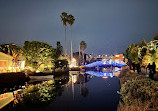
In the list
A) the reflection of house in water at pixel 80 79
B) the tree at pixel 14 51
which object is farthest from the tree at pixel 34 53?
the reflection of house in water at pixel 80 79

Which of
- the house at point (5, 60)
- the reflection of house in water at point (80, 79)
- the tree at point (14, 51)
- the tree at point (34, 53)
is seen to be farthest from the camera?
the tree at point (34, 53)

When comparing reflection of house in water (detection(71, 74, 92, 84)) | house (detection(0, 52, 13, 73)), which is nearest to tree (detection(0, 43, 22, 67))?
house (detection(0, 52, 13, 73))

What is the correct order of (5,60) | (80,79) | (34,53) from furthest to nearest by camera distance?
(34,53) → (80,79) → (5,60)

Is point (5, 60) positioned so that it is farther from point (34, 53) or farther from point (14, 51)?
point (34, 53)

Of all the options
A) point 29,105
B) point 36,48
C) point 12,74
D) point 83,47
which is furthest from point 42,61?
point 83,47

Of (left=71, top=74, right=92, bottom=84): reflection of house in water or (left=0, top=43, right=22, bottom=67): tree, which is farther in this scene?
(left=0, top=43, right=22, bottom=67): tree

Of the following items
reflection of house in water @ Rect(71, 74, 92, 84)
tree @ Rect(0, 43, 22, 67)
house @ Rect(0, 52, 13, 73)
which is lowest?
reflection of house in water @ Rect(71, 74, 92, 84)

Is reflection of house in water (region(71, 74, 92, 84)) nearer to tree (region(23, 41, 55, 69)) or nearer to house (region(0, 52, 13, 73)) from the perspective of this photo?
tree (region(23, 41, 55, 69))

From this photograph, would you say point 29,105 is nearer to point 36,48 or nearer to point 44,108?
point 44,108

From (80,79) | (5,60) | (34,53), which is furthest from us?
(34,53)

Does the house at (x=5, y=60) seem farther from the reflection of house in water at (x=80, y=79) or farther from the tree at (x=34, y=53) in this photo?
the reflection of house in water at (x=80, y=79)

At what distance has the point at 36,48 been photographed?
2708 centimetres

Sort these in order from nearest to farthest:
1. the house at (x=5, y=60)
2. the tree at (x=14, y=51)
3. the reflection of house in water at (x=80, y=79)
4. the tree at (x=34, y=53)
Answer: the reflection of house in water at (x=80, y=79)
the house at (x=5, y=60)
the tree at (x=14, y=51)
the tree at (x=34, y=53)

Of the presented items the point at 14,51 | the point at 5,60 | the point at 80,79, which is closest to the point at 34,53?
the point at 14,51
